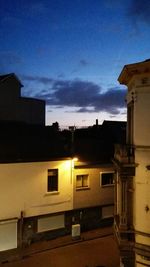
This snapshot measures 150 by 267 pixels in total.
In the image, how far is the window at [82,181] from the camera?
2723 centimetres

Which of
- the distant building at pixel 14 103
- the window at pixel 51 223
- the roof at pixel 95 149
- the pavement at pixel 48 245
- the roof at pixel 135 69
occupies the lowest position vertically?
the pavement at pixel 48 245

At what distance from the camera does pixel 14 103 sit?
3644cm

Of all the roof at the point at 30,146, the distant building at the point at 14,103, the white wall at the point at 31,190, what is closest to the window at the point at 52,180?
the white wall at the point at 31,190

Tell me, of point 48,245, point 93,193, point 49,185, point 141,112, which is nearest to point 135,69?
point 141,112

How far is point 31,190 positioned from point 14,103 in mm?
14794

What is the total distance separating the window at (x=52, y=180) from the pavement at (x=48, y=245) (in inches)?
163

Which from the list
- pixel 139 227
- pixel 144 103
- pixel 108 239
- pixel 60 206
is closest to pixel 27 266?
pixel 60 206

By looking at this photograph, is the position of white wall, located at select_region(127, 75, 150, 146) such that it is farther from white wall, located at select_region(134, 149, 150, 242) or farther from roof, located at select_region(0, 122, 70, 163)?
roof, located at select_region(0, 122, 70, 163)

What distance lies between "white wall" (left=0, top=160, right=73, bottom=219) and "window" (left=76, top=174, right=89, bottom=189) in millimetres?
1008

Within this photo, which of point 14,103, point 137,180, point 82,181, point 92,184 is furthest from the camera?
point 14,103

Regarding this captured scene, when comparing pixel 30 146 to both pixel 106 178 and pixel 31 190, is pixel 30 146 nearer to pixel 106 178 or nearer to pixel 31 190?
pixel 31 190

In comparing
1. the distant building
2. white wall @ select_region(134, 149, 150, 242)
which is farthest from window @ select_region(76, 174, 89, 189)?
the distant building

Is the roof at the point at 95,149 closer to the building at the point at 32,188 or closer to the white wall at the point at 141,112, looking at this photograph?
the building at the point at 32,188

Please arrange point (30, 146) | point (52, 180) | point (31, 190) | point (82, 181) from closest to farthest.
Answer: point (31, 190), point (30, 146), point (52, 180), point (82, 181)
